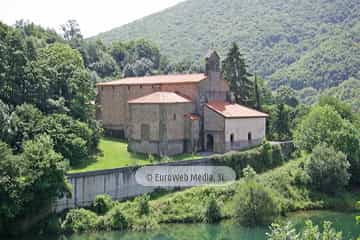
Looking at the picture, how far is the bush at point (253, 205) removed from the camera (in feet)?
127

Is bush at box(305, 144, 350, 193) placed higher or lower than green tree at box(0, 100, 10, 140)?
lower

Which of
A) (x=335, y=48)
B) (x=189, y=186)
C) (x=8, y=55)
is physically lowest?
(x=189, y=186)

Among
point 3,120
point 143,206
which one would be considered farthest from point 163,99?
point 3,120

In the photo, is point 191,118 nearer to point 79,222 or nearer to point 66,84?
point 66,84

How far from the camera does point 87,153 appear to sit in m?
46.7

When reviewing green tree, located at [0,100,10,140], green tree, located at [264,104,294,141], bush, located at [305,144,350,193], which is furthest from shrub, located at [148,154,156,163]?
green tree, located at [264,104,294,141]

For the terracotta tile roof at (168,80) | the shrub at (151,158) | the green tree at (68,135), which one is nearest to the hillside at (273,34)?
the terracotta tile roof at (168,80)

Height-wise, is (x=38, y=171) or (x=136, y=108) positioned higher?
(x=136, y=108)

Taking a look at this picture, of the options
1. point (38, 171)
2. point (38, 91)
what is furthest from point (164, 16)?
point (38, 171)

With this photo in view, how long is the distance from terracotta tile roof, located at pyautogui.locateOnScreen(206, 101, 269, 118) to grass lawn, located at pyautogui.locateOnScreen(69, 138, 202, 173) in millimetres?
5333

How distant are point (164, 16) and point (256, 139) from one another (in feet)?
457

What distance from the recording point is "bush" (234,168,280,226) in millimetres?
38844

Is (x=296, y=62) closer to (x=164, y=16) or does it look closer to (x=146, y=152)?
(x=164, y=16)

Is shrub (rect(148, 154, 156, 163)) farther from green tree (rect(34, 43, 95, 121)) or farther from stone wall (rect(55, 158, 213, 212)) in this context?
green tree (rect(34, 43, 95, 121))
